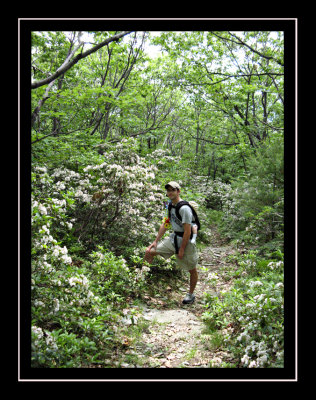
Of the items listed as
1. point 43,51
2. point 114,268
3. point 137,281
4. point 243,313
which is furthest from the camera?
point 43,51

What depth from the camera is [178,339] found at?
3.78 meters

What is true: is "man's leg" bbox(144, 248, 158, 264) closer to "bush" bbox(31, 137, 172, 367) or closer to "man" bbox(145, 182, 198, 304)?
"man" bbox(145, 182, 198, 304)

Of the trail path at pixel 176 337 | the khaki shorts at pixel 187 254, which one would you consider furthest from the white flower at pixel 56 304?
the khaki shorts at pixel 187 254

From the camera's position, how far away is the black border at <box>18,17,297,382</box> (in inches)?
74.5

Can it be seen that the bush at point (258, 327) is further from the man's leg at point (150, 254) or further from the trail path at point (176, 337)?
the man's leg at point (150, 254)

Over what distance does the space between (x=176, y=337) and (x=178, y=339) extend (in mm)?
49

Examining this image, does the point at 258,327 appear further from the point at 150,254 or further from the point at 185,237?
the point at 150,254
